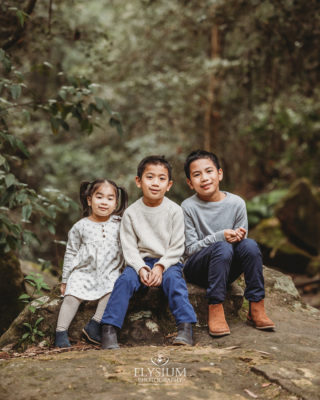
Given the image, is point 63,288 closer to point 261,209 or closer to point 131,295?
point 131,295

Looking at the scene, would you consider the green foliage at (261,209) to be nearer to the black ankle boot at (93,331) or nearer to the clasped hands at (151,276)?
the clasped hands at (151,276)

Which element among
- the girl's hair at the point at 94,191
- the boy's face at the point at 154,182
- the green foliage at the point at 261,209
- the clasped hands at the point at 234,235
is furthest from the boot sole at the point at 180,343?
the green foliage at the point at 261,209

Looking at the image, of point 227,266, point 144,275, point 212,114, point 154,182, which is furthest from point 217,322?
point 212,114

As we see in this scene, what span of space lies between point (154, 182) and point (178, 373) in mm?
1496

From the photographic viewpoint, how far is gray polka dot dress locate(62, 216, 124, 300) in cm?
302

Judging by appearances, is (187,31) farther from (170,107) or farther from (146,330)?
(146,330)

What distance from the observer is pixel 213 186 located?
328 centimetres

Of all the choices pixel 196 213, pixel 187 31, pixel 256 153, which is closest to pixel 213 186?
pixel 196 213

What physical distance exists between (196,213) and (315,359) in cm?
140

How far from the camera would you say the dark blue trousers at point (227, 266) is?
2.95 m

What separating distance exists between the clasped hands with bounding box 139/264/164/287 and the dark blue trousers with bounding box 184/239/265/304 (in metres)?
0.38

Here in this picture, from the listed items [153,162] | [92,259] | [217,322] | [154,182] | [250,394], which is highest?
[153,162]

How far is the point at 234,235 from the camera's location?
3088mm

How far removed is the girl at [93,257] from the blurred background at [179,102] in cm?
56
